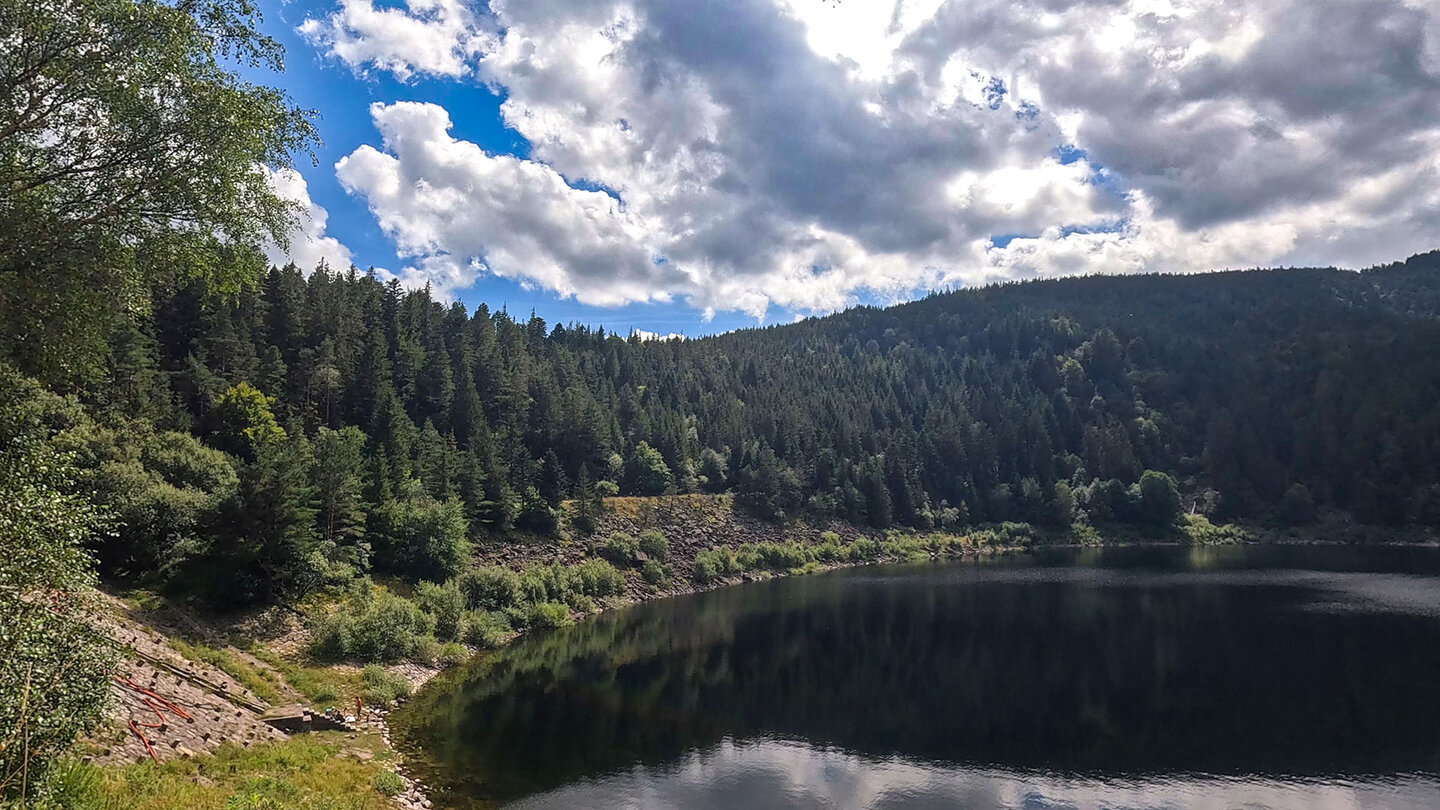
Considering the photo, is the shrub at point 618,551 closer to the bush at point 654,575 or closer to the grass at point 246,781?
the bush at point 654,575

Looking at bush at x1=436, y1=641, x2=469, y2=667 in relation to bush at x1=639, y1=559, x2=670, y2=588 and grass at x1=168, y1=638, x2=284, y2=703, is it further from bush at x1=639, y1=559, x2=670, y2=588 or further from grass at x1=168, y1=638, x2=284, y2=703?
bush at x1=639, y1=559, x2=670, y2=588

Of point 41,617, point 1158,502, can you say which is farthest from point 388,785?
point 1158,502

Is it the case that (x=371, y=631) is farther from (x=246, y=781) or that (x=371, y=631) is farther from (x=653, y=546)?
(x=653, y=546)

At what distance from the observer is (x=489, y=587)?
215 ft

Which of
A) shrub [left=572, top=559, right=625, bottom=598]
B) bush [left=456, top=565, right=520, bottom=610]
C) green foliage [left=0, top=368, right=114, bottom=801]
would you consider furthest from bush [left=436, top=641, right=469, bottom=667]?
green foliage [left=0, top=368, right=114, bottom=801]

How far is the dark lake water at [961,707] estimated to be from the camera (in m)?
31.7

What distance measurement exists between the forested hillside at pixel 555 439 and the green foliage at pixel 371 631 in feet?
13.0

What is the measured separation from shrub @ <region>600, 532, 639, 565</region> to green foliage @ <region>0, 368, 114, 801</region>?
7434cm

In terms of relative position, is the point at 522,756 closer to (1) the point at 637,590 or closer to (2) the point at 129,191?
(2) the point at 129,191

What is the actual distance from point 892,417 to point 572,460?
9987 cm

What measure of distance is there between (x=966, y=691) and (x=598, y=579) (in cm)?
4300

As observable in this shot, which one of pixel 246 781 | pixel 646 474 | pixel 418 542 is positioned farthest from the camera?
pixel 646 474

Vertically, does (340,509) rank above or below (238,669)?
above

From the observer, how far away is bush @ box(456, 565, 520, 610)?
63938 millimetres
